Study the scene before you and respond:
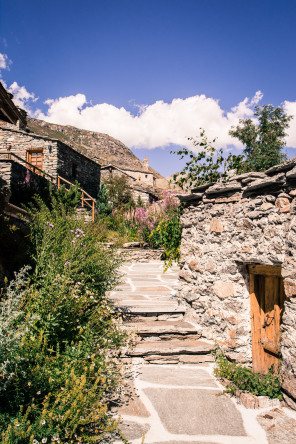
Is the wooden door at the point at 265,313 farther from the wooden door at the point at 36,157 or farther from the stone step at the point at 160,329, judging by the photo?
the wooden door at the point at 36,157

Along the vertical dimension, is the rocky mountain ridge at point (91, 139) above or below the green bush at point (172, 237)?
above

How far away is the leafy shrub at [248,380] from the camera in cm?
349

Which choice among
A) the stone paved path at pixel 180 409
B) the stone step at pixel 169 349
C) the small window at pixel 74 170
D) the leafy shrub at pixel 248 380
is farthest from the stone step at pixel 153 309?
the small window at pixel 74 170

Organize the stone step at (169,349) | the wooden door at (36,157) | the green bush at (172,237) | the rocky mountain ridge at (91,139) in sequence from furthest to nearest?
the rocky mountain ridge at (91,139)
the wooden door at (36,157)
the green bush at (172,237)
the stone step at (169,349)

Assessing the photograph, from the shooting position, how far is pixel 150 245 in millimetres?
12984

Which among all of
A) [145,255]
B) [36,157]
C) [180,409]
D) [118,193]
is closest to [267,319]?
[180,409]

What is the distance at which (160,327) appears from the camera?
4.68m

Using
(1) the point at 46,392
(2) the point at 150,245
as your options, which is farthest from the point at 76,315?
(2) the point at 150,245

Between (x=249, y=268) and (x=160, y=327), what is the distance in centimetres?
168

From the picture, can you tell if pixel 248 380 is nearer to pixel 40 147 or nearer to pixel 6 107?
pixel 6 107

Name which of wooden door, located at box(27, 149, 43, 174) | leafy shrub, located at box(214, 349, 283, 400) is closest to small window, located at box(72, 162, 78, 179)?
wooden door, located at box(27, 149, 43, 174)

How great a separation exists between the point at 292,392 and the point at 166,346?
5.72ft

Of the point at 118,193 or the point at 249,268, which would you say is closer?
the point at 249,268

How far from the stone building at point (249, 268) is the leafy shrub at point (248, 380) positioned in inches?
5.3
